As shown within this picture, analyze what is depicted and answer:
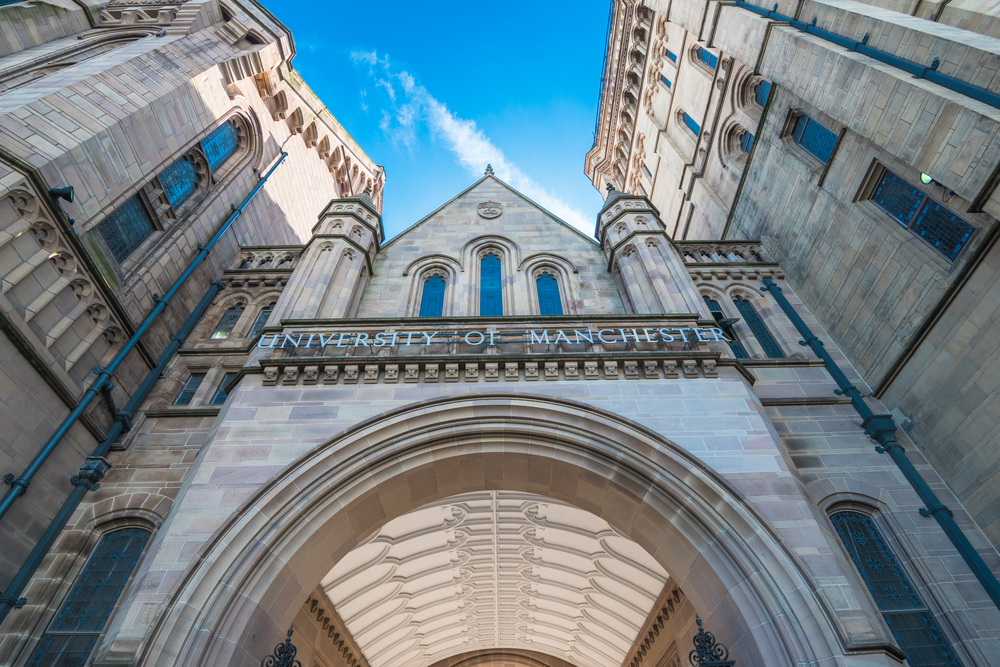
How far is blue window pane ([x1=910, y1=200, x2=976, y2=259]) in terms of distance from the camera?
10.1m

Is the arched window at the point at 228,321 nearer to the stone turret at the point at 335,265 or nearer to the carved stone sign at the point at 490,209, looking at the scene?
the stone turret at the point at 335,265

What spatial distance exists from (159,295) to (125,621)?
912 centimetres

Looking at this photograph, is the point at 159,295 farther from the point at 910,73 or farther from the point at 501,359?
the point at 910,73

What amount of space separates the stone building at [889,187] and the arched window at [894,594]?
1758mm

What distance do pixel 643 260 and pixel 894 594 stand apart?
8.29m

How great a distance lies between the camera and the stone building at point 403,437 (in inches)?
290

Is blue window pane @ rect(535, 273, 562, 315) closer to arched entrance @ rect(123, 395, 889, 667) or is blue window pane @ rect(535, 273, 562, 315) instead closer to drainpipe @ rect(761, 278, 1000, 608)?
arched entrance @ rect(123, 395, 889, 667)

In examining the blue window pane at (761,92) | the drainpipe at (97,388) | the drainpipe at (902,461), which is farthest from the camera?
the blue window pane at (761,92)

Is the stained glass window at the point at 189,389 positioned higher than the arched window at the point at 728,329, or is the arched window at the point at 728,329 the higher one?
the arched window at the point at 728,329

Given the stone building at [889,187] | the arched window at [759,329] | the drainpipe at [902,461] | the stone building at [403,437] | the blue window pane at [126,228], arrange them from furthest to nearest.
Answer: the arched window at [759,329]
the blue window pane at [126,228]
the stone building at [889,187]
the drainpipe at [902,461]
the stone building at [403,437]

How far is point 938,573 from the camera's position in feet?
27.4

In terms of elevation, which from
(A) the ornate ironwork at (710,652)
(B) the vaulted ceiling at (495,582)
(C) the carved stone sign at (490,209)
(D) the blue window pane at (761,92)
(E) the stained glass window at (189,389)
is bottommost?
(A) the ornate ironwork at (710,652)

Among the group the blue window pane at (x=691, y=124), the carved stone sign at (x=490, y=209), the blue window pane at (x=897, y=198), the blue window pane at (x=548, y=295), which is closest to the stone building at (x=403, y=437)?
the blue window pane at (x=548, y=295)

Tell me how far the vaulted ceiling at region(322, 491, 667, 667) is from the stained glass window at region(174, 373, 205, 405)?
16.4 ft
